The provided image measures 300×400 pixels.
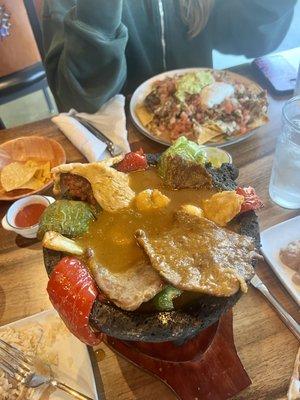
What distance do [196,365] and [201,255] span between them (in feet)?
1.14

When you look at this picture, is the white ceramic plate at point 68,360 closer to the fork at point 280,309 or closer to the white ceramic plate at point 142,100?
the fork at point 280,309

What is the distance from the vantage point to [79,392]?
0.94 meters

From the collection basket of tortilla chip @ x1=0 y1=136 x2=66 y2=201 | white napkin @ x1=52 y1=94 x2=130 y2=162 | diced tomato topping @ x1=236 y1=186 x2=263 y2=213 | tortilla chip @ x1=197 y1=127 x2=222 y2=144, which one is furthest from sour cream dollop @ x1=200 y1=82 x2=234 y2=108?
diced tomato topping @ x1=236 y1=186 x2=263 y2=213

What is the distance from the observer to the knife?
151 cm

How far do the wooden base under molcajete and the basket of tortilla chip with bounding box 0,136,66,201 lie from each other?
27.6 inches

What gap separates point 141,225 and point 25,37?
2.15 meters

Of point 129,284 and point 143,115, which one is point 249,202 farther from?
point 143,115

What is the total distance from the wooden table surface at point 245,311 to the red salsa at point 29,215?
0.06 meters

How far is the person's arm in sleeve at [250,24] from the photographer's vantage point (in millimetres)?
1998

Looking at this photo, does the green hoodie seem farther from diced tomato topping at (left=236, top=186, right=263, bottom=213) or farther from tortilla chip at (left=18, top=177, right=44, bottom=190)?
diced tomato topping at (left=236, top=186, right=263, bottom=213)

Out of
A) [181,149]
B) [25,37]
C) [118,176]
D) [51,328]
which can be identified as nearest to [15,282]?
[51,328]

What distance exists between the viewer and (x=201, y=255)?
77 cm

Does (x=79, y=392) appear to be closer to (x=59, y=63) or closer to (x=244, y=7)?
(x=59, y=63)

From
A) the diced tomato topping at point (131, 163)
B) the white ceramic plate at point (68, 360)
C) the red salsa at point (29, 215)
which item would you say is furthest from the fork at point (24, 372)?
the diced tomato topping at point (131, 163)
